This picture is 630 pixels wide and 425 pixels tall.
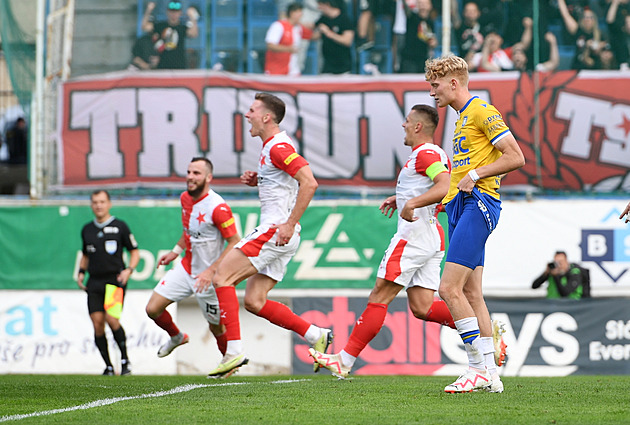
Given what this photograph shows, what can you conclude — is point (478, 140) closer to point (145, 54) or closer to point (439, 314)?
point (439, 314)

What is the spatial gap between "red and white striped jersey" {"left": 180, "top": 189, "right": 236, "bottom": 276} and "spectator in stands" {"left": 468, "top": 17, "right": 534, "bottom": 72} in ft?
21.9

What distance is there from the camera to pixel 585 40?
48.4 feet

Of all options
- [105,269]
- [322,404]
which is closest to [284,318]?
[322,404]

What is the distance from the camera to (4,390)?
7812mm

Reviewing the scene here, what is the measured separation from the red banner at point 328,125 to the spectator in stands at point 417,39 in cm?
25

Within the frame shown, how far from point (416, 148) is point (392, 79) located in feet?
22.0

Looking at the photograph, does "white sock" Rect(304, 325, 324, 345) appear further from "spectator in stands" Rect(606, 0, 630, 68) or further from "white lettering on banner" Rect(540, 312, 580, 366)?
"spectator in stands" Rect(606, 0, 630, 68)

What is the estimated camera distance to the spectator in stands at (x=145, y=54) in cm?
1494

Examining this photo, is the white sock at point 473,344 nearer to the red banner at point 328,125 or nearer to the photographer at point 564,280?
the photographer at point 564,280

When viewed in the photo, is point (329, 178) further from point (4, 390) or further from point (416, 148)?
point (4, 390)

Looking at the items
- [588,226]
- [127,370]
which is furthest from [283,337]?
[588,226]

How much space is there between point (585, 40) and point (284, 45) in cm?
434

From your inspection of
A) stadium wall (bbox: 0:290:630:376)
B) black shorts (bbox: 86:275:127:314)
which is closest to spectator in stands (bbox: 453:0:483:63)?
stadium wall (bbox: 0:290:630:376)

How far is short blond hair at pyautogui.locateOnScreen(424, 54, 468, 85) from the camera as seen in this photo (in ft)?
22.4
